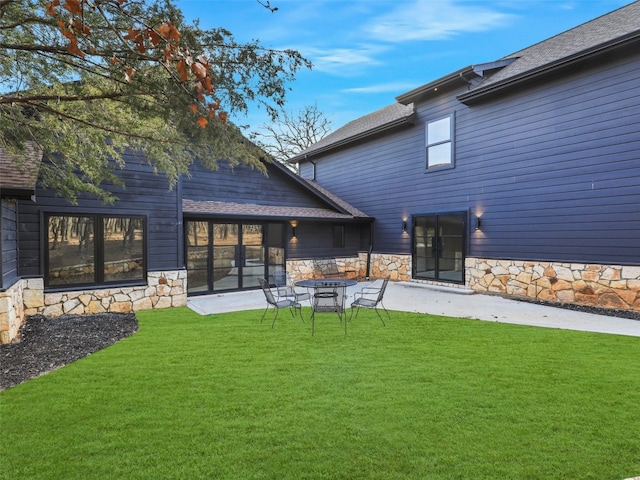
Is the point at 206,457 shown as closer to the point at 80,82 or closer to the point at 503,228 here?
the point at 80,82

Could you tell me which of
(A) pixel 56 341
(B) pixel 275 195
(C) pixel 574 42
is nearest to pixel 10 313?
(A) pixel 56 341

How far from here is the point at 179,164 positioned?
5570 mm

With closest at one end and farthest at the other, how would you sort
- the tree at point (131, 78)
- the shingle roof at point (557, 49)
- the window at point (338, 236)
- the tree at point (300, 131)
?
the tree at point (131, 78) → the shingle roof at point (557, 49) → the window at point (338, 236) → the tree at point (300, 131)

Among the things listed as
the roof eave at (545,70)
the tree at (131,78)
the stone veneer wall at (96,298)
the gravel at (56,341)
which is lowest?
the gravel at (56,341)

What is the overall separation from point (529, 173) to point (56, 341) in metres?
10.0

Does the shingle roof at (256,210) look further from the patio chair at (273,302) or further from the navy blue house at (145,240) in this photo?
the patio chair at (273,302)

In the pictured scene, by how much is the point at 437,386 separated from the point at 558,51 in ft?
28.9

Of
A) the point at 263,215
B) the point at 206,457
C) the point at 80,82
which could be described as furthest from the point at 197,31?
the point at 263,215

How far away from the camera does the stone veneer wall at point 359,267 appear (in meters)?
11.7

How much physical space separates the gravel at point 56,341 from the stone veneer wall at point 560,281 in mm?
8323

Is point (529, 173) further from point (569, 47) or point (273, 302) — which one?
point (273, 302)

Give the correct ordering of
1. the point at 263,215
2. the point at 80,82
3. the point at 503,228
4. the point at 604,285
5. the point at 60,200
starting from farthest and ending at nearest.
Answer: the point at 263,215, the point at 503,228, the point at 604,285, the point at 60,200, the point at 80,82

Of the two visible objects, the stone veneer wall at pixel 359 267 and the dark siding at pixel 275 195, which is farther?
the stone veneer wall at pixel 359 267

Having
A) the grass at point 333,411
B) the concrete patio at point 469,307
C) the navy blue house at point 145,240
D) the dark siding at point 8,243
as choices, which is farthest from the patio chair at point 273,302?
the dark siding at point 8,243
